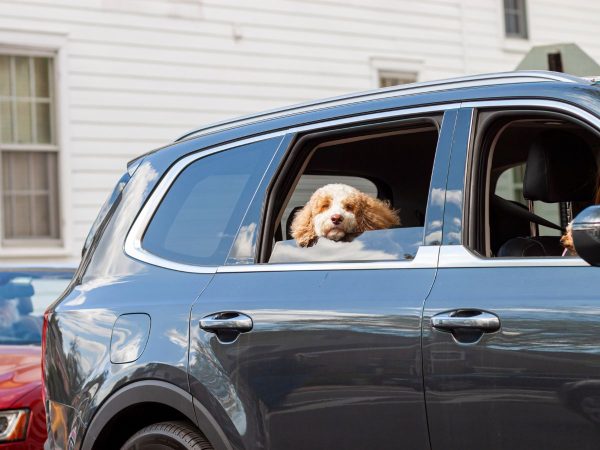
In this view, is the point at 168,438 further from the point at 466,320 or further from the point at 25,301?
the point at 25,301

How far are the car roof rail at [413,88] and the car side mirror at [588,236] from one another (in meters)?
0.58

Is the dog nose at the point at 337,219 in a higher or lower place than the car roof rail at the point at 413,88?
lower

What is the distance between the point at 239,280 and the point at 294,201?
47 centimetres

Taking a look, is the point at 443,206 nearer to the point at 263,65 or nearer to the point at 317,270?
the point at 317,270

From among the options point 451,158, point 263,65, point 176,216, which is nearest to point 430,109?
point 451,158

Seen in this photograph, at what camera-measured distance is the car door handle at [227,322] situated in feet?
12.4

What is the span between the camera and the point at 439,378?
317cm

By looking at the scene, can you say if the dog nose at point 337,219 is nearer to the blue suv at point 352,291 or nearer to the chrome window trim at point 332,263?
the blue suv at point 352,291

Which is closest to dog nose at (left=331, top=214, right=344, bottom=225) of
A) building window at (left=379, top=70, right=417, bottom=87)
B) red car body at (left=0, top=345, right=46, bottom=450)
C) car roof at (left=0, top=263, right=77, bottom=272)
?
red car body at (left=0, top=345, right=46, bottom=450)

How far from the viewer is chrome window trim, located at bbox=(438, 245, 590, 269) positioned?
307cm

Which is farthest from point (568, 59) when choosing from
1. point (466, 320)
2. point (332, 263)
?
point (466, 320)

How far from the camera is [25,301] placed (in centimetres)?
725

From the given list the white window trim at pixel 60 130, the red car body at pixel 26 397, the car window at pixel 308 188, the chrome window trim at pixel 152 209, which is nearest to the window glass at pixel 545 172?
the car window at pixel 308 188

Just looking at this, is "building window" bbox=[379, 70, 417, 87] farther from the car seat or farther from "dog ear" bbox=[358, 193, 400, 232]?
the car seat
